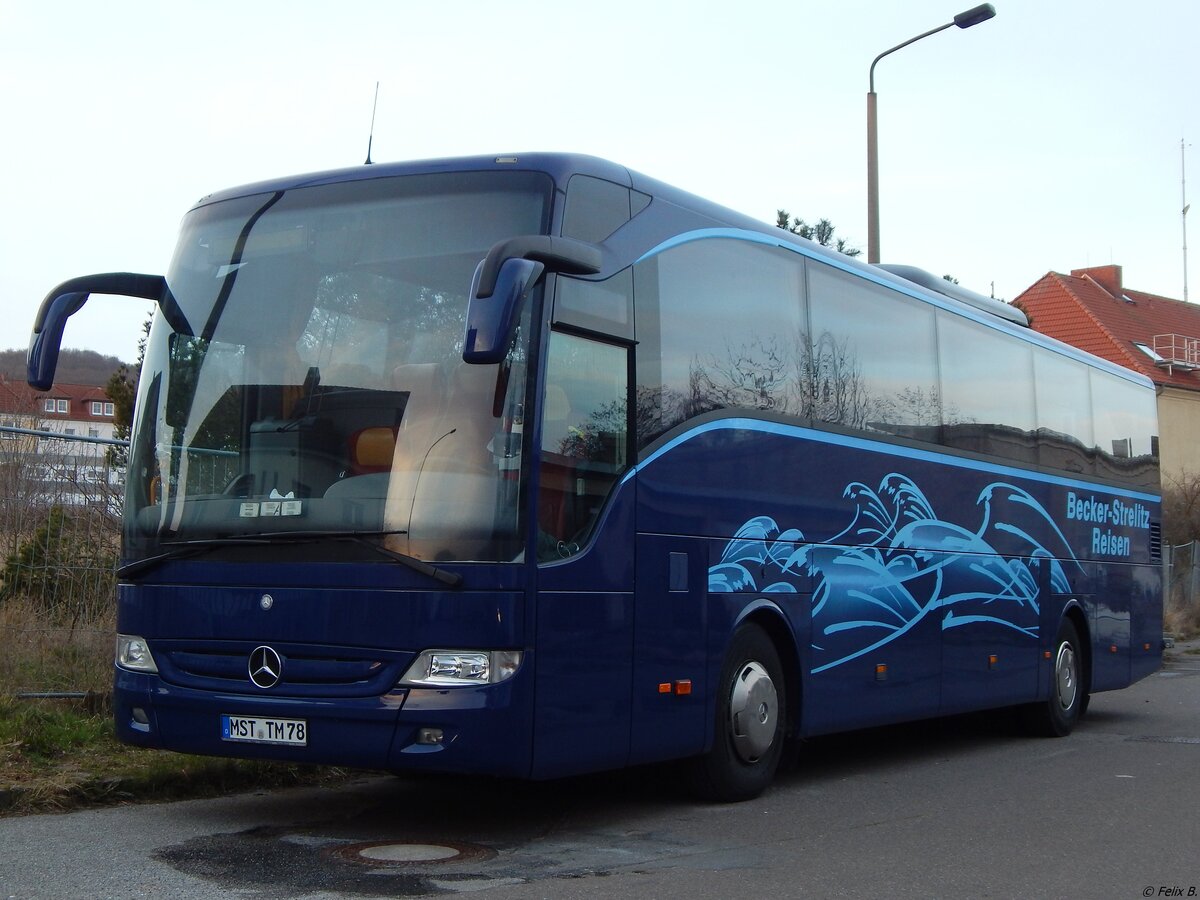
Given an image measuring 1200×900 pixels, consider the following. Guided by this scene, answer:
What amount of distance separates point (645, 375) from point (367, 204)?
5.69 feet

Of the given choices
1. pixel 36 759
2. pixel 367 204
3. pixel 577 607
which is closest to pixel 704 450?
pixel 577 607

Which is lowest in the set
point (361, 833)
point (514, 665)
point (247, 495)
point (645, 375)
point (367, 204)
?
point (361, 833)

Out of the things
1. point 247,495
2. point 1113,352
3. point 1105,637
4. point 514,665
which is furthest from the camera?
point 1113,352

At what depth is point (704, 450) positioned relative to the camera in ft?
28.9

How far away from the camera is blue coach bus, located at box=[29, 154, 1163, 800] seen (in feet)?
23.7

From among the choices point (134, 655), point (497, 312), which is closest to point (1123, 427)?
point (497, 312)

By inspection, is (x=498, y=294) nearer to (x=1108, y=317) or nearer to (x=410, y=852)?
(x=410, y=852)

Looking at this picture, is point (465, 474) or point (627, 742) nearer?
point (465, 474)

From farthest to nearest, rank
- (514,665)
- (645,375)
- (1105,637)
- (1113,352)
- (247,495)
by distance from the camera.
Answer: (1113,352) → (1105,637) → (645,375) → (247,495) → (514,665)

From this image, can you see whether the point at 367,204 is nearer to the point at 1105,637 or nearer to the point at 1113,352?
the point at 1105,637

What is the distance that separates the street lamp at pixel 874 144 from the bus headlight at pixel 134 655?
484 inches

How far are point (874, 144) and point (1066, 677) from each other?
7.90 metres

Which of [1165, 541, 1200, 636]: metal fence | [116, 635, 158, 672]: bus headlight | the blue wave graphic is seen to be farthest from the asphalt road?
[1165, 541, 1200, 636]: metal fence

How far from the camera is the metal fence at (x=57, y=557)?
9.88m
